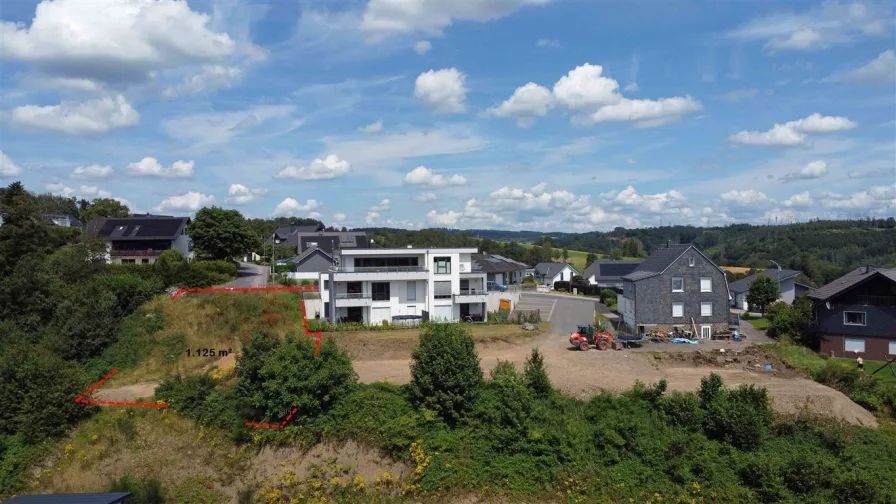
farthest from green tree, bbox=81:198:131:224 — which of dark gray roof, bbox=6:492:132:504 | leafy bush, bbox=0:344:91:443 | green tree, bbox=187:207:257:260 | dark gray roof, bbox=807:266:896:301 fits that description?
dark gray roof, bbox=807:266:896:301

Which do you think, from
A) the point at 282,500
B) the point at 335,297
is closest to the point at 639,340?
the point at 335,297

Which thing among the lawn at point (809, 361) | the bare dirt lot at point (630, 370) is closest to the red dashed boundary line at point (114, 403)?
the bare dirt lot at point (630, 370)

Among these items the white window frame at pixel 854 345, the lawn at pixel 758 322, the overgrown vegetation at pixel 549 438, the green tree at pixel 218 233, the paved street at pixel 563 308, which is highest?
the green tree at pixel 218 233

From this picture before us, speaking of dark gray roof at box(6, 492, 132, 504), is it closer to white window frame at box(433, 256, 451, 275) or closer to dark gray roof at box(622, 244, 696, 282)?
white window frame at box(433, 256, 451, 275)

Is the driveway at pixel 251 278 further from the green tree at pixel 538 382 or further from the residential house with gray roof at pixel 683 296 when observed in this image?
Answer: the residential house with gray roof at pixel 683 296

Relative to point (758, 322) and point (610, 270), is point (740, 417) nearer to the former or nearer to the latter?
point (758, 322)

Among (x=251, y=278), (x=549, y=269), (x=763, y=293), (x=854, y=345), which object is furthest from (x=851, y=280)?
(x=251, y=278)
